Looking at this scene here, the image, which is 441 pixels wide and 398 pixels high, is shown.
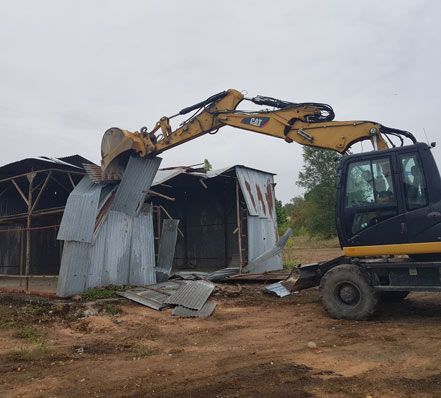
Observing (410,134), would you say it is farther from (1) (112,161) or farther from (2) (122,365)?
(1) (112,161)

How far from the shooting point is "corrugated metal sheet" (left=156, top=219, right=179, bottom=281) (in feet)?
45.5

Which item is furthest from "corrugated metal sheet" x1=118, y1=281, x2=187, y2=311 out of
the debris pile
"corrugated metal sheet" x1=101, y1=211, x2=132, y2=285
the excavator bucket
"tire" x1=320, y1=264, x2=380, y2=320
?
"tire" x1=320, y1=264, x2=380, y2=320

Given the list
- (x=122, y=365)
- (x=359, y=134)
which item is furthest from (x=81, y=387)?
(x=359, y=134)

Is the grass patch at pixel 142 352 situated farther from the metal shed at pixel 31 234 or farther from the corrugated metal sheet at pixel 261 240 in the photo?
the metal shed at pixel 31 234

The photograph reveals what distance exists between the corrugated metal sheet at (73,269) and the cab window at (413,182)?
7.57 meters

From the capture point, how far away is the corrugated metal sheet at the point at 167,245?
547 inches

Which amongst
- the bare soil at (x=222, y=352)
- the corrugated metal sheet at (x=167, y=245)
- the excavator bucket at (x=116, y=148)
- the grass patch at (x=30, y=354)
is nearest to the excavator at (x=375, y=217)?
the bare soil at (x=222, y=352)

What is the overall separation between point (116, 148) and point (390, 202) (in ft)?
23.8

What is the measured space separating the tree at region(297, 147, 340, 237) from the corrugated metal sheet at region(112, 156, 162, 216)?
1315 inches

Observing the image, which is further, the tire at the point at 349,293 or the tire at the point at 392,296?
the tire at the point at 392,296

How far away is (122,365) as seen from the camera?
5910 mm

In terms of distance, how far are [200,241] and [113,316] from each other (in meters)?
10.4

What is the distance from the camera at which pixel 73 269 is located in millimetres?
10883

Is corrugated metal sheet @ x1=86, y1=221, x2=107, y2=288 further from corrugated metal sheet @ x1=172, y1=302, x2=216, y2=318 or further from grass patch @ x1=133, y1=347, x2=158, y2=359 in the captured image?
grass patch @ x1=133, y1=347, x2=158, y2=359
